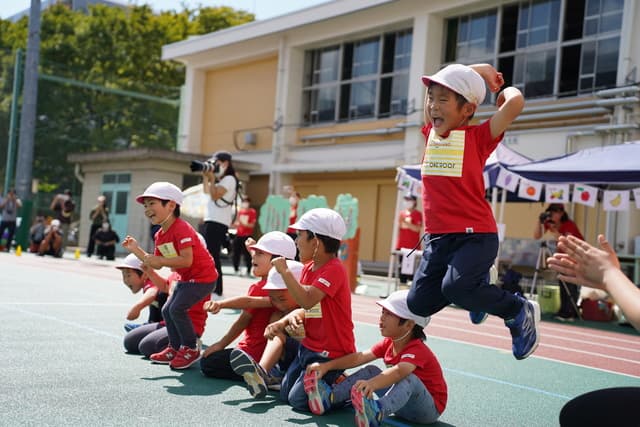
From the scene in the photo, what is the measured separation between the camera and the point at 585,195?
1120 cm

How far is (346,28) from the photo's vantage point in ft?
71.0

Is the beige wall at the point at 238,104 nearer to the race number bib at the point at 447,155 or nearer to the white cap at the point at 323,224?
the white cap at the point at 323,224

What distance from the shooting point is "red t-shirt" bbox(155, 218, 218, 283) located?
17.4 feet

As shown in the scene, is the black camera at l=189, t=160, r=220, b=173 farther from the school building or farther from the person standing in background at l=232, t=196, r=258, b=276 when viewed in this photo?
the school building

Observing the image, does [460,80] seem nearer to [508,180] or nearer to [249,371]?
[249,371]

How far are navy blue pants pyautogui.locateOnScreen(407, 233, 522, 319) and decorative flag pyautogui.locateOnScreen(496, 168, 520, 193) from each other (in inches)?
265

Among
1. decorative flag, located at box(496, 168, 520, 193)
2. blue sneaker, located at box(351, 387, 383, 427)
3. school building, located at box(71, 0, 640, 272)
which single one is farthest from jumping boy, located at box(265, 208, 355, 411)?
school building, located at box(71, 0, 640, 272)

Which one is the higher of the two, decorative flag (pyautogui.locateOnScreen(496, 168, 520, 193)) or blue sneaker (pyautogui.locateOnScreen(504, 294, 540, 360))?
decorative flag (pyautogui.locateOnScreen(496, 168, 520, 193))

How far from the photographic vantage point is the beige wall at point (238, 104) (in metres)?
24.7

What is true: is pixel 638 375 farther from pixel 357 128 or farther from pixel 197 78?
pixel 197 78

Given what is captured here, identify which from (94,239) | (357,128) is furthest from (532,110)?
(94,239)

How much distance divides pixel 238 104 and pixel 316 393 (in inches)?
887

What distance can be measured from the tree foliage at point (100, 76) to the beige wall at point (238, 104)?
4.31m

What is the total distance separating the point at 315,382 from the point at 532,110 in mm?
14454
